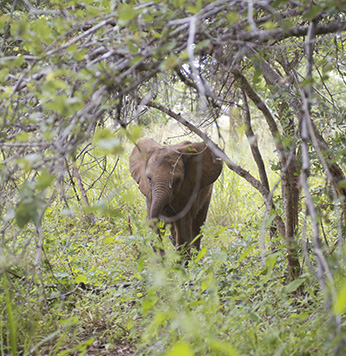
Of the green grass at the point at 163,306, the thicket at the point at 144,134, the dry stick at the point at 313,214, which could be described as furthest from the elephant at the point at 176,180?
the dry stick at the point at 313,214

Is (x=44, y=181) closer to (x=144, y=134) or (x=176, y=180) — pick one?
(x=144, y=134)

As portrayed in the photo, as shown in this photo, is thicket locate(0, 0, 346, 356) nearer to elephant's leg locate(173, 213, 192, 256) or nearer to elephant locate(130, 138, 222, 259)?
elephant locate(130, 138, 222, 259)

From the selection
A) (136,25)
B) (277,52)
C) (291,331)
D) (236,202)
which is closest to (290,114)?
(277,52)

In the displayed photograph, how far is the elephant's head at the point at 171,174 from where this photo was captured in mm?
5035

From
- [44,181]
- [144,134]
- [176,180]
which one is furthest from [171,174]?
[44,181]

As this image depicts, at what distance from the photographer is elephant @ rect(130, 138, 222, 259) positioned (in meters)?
5.05

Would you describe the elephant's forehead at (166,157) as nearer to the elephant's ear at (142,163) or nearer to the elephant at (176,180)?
the elephant at (176,180)

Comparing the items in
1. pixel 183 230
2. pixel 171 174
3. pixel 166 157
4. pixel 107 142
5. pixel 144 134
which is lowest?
pixel 183 230

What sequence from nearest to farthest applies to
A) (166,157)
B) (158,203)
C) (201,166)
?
(158,203) < (166,157) < (201,166)

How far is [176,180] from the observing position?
5.21 meters

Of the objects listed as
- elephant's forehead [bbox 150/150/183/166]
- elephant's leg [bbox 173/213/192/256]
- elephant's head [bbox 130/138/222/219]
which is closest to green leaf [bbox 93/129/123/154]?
elephant's head [bbox 130/138/222/219]

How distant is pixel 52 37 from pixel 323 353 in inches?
67.4

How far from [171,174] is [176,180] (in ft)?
0.32

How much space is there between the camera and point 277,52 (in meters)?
3.10
